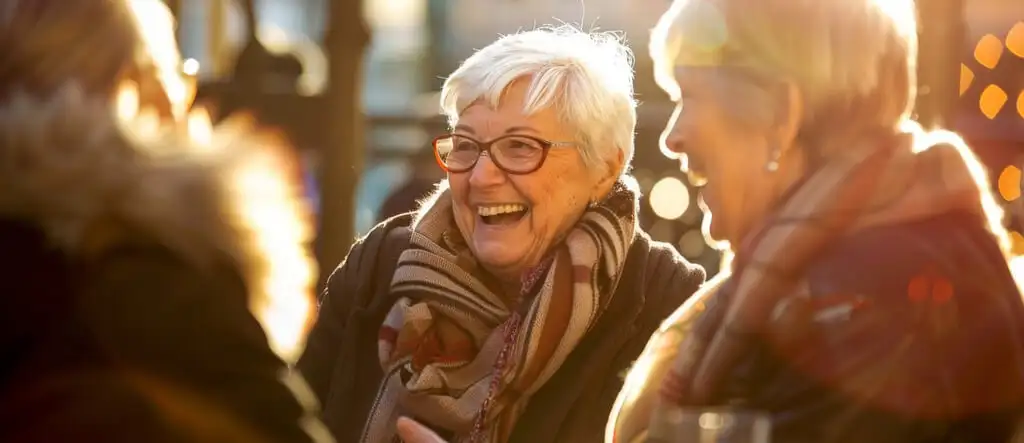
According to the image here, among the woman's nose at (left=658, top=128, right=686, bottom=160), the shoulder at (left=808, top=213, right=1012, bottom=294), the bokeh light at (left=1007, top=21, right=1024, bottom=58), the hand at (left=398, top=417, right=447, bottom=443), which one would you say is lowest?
the hand at (left=398, top=417, right=447, bottom=443)

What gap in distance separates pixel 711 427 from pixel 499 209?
163 cm

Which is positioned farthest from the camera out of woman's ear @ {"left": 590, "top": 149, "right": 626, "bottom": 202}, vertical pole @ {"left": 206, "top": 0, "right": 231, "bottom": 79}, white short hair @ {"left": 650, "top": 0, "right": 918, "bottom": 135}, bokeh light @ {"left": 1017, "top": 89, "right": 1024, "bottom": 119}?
vertical pole @ {"left": 206, "top": 0, "right": 231, "bottom": 79}

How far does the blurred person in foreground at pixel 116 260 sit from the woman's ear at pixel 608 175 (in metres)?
1.85

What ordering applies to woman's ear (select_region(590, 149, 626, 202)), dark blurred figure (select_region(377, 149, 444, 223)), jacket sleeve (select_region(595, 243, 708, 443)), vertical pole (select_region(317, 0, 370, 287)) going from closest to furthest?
jacket sleeve (select_region(595, 243, 708, 443)) → woman's ear (select_region(590, 149, 626, 202)) → dark blurred figure (select_region(377, 149, 444, 223)) → vertical pole (select_region(317, 0, 370, 287))

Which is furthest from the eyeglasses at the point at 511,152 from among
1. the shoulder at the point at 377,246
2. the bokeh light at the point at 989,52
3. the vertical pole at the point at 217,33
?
the vertical pole at the point at 217,33

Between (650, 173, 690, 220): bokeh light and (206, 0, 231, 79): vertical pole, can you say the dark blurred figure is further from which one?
(206, 0, 231, 79): vertical pole

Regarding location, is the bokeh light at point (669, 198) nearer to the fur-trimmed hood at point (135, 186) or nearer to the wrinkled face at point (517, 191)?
the wrinkled face at point (517, 191)

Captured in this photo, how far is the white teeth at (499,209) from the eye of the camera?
3912 millimetres

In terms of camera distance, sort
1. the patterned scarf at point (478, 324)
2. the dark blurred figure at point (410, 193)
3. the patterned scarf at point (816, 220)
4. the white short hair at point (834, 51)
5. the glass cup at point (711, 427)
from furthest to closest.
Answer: the dark blurred figure at point (410, 193), the patterned scarf at point (478, 324), the white short hair at point (834, 51), the patterned scarf at point (816, 220), the glass cup at point (711, 427)

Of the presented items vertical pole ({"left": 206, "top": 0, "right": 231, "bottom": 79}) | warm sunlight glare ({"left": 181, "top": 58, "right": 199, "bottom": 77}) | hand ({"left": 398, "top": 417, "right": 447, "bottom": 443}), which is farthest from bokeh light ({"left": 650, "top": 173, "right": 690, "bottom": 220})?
warm sunlight glare ({"left": 181, "top": 58, "right": 199, "bottom": 77})

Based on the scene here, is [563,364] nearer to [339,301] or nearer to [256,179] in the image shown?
[339,301]

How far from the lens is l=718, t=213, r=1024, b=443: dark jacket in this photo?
2.43m

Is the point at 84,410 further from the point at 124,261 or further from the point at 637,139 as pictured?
the point at 637,139

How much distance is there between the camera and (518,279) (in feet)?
13.0
